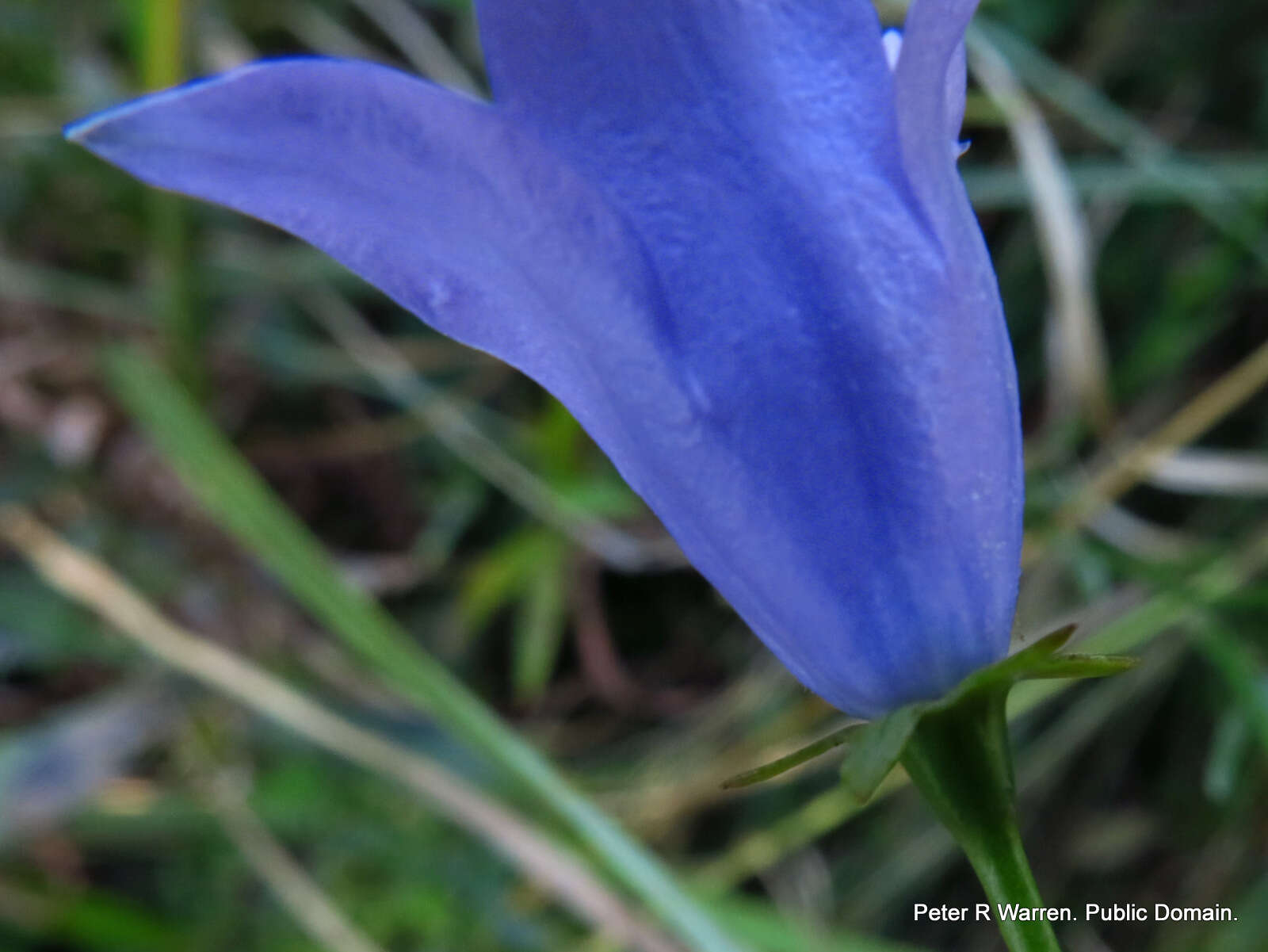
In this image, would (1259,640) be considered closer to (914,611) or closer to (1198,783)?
(1198,783)

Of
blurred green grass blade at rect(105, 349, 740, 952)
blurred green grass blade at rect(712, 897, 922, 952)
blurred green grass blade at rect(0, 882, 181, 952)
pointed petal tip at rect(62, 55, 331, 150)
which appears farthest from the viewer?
blurred green grass blade at rect(0, 882, 181, 952)

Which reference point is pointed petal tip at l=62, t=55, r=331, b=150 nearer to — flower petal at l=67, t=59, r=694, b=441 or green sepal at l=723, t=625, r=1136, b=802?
flower petal at l=67, t=59, r=694, b=441

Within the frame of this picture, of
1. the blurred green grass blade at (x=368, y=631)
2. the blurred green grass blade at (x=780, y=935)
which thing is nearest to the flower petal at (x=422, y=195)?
the blurred green grass blade at (x=368, y=631)

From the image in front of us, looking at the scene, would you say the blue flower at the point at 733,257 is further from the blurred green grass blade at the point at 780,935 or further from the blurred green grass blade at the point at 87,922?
the blurred green grass blade at the point at 87,922

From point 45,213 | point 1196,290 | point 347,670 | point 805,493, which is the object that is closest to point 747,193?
point 805,493

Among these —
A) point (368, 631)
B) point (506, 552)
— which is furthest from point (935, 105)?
point (506, 552)

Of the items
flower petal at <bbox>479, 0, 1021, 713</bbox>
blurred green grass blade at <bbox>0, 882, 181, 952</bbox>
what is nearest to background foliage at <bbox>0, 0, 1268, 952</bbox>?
blurred green grass blade at <bbox>0, 882, 181, 952</bbox>
